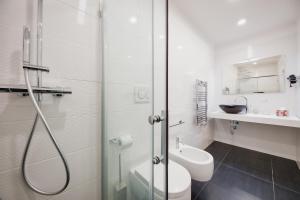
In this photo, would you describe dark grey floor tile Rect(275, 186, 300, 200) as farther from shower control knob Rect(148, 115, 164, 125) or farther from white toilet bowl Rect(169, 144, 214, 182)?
shower control knob Rect(148, 115, 164, 125)

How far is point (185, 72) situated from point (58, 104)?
68.9 inches

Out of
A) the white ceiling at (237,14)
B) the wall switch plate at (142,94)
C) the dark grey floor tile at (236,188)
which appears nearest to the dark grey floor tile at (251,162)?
the dark grey floor tile at (236,188)

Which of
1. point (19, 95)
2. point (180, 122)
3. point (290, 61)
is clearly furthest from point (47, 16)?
point (290, 61)

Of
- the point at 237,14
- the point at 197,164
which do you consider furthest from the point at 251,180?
the point at 237,14

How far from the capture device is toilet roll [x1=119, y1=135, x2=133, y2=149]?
872 millimetres

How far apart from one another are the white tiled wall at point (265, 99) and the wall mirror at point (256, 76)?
3.8 inches

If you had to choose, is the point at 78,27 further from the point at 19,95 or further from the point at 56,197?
the point at 56,197

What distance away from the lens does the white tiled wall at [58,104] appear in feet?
1.95

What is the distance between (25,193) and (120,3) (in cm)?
134

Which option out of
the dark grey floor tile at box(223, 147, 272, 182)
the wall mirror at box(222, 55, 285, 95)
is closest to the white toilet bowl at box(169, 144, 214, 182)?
the dark grey floor tile at box(223, 147, 272, 182)

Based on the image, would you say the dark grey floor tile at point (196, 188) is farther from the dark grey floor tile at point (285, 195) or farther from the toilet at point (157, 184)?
the dark grey floor tile at point (285, 195)

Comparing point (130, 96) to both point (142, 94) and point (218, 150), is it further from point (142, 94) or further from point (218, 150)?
point (218, 150)

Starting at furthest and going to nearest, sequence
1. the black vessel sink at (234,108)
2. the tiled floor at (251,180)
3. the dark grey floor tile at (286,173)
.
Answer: the black vessel sink at (234,108)
the dark grey floor tile at (286,173)
the tiled floor at (251,180)

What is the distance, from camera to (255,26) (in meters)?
2.19
